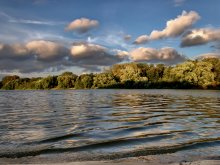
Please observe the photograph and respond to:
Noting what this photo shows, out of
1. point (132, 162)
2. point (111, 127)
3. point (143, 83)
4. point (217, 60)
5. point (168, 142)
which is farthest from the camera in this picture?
point (143, 83)

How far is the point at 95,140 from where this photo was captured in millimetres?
12219

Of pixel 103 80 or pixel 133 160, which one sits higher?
pixel 103 80

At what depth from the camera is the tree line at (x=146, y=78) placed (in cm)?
10806

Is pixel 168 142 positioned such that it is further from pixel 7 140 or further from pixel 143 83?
pixel 143 83

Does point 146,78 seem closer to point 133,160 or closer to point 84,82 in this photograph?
point 84,82

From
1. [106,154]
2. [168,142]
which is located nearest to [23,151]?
[106,154]

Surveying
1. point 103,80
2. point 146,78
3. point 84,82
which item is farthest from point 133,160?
point 84,82

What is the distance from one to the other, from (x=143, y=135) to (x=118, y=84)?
4967 inches

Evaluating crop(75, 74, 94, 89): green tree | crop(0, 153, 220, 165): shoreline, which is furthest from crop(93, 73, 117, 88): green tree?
crop(0, 153, 220, 165): shoreline

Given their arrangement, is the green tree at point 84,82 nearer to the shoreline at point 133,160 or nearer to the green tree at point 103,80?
the green tree at point 103,80

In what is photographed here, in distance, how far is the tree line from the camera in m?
108

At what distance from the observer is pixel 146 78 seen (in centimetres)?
13500

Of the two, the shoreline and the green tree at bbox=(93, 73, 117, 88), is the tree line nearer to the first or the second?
the green tree at bbox=(93, 73, 117, 88)

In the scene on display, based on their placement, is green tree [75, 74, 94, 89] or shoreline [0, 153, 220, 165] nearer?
shoreline [0, 153, 220, 165]
